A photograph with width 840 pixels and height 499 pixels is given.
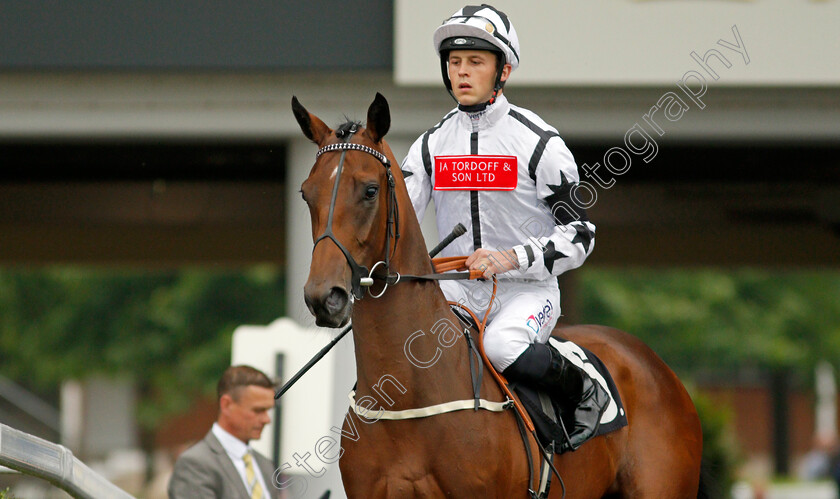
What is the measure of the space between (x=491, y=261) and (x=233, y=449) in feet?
7.94

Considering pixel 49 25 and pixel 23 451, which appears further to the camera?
pixel 49 25

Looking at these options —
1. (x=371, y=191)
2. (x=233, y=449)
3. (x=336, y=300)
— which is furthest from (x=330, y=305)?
(x=233, y=449)

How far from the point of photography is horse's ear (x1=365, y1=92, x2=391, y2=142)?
12.5ft

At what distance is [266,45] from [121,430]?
64.0 feet

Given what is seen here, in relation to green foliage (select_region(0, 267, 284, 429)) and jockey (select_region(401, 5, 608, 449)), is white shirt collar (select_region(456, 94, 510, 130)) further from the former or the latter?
green foliage (select_region(0, 267, 284, 429))

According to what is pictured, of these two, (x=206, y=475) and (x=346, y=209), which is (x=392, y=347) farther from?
(x=206, y=475)

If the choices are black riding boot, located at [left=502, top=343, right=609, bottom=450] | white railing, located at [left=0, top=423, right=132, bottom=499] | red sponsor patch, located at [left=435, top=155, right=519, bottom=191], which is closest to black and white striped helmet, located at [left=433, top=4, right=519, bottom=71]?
red sponsor patch, located at [left=435, top=155, right=519, bottom=191]

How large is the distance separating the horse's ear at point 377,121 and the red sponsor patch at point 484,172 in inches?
21.5

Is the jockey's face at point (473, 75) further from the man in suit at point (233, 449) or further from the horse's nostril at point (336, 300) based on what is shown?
the man in suit at point (233, 449)

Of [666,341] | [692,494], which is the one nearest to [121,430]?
[666,341]

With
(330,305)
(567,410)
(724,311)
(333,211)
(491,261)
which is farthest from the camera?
(724,311)

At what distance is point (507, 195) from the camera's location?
171 inches

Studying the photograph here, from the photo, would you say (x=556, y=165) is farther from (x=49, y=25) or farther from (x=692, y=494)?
(x=49, y=25)

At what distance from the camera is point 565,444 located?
4312 millimetres
